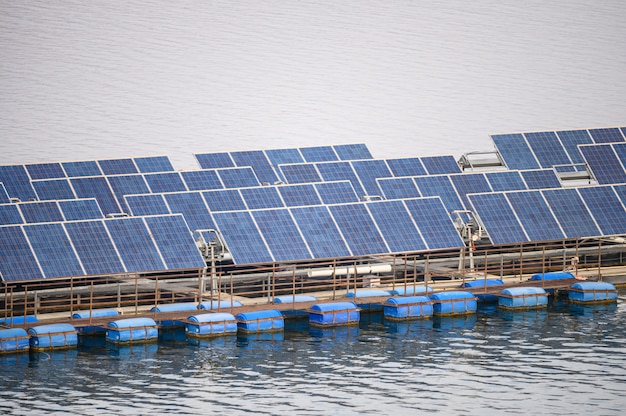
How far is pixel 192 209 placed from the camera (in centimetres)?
8025

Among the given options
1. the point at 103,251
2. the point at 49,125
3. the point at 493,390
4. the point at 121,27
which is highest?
the point at 121,27

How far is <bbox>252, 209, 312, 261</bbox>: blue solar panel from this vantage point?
2933 inches

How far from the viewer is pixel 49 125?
135 meters

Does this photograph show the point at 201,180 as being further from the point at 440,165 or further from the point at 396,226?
the point at 440,165

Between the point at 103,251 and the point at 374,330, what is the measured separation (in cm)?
1474

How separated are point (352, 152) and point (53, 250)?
30.0 meters

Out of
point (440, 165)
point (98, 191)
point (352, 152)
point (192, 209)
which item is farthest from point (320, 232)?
point (352, 152)

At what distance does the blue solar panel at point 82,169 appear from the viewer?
87.8m

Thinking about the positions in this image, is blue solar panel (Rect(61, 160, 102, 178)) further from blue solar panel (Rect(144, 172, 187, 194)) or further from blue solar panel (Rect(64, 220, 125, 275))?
blue solar panel (Rect(64, 220, 125, 275))

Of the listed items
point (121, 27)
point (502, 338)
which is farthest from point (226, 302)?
point (121, 27)

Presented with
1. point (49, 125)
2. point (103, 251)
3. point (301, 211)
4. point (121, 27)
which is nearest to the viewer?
point (103, 251)

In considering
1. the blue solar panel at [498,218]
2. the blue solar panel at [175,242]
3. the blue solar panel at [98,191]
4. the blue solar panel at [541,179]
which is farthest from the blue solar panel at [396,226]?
the blue solar panel at [98,191]

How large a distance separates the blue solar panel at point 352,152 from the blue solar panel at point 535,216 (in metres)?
14.1

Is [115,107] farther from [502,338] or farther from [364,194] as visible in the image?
[502,338]
